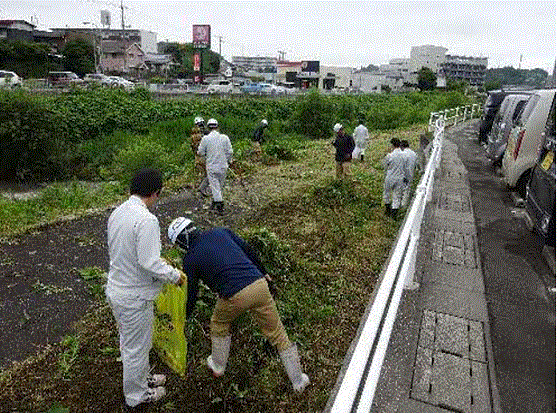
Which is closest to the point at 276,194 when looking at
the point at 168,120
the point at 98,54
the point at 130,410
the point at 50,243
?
the point at 50,243

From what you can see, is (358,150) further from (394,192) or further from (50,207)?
(50,207)

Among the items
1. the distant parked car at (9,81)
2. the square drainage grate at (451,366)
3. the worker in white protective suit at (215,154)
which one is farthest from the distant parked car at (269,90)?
the square drainage grate at (451,366)

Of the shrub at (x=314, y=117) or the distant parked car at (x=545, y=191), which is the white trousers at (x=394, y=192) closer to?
the distant parked car at (x=545, y=191)

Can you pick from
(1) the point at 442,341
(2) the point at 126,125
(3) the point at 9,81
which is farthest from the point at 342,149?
(3) the point at 9,81

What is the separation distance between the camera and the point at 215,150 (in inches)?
349

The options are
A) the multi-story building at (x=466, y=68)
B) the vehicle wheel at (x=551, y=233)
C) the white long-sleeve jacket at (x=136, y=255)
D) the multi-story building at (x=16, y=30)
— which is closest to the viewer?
the white long-sleeve jacket at (x=136, y=255)

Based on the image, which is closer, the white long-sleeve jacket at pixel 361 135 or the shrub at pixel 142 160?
the shrub at pixel 142 160

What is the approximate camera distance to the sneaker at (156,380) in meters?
3.93

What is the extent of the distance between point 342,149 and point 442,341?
293 inches

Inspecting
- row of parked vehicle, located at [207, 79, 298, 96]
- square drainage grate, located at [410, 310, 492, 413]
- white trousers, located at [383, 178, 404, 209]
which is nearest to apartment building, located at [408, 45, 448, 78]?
row of parked vehicle, located at [207, 79, 298, 96]

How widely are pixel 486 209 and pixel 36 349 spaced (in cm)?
757

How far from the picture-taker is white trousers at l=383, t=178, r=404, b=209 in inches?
322

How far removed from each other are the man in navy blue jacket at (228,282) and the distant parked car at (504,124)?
29.6ft

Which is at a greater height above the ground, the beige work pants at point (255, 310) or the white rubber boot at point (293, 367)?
the beige work pants at point (255, 310)
